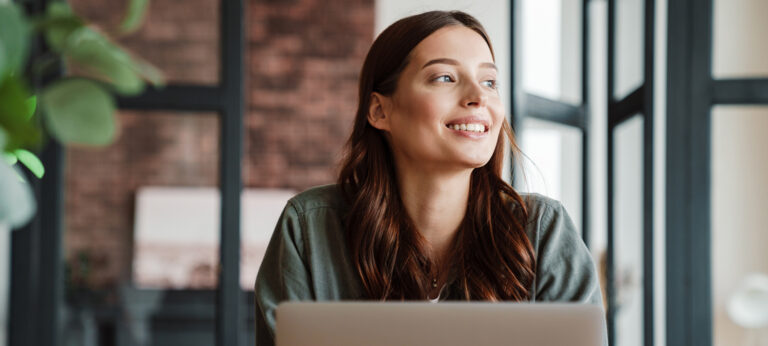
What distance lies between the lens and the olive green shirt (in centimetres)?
139

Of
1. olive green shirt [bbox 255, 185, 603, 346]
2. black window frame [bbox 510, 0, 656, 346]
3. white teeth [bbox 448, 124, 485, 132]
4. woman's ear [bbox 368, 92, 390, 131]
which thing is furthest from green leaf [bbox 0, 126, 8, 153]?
black window frame [bbox 510, 0, 656, 346]

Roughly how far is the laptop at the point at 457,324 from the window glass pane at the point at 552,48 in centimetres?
241

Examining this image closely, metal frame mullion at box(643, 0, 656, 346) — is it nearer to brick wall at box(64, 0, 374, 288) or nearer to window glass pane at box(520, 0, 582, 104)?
window glass pane at box(520, 0, 582, 104)

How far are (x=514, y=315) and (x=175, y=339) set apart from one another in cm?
445

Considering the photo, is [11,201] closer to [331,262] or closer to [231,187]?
[331,262]

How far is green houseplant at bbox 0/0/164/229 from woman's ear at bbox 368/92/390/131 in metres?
1.13

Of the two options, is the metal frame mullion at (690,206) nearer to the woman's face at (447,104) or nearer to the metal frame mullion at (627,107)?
the metal frame mullion at (627,107)

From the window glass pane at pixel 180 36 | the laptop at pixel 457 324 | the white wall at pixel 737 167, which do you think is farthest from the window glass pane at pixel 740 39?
the laptop at pixel 457 324

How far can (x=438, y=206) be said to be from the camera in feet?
5.00

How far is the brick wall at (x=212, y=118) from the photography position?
3320 millimetres

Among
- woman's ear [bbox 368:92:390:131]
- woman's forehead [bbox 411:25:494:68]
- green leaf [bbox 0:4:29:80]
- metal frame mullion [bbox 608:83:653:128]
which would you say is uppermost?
metal frame mullion [bbox 608:83:653:128]

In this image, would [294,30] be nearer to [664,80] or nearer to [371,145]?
[664,80]

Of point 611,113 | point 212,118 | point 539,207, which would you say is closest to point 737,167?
point 611,113

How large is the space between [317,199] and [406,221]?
186mm
